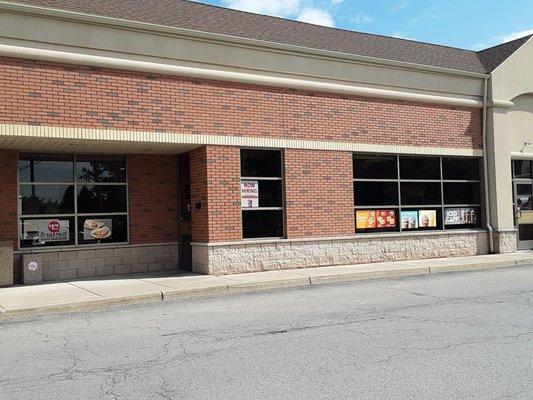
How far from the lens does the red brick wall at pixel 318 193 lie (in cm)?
1452

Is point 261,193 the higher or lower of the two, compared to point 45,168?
lower

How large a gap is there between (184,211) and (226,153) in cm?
202

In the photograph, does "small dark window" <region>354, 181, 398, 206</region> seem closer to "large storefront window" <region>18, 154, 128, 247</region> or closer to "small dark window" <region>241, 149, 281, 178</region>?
"small dark window" <region>241, 149, 281, 178</region>

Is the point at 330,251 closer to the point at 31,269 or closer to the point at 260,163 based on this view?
the point at 260,163

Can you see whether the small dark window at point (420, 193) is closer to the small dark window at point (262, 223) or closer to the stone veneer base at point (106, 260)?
the small dark window at point (262, 223)

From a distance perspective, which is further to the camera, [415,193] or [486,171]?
[486,171]

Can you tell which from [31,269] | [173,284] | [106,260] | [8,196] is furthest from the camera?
[106,260]

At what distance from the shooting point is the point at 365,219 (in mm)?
15836

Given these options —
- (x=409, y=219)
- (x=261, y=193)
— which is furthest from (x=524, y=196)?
(x=261, y=193)

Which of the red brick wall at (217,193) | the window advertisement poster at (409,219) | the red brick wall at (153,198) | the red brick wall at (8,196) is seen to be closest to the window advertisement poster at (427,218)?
the window advertisement poster at (409,219)

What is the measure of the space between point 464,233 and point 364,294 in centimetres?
771

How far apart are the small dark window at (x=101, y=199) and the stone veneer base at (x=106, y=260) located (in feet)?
3.14

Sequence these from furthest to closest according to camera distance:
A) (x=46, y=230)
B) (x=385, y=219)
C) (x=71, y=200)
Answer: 1. (x=385, y=219)
2. (x=71, y=200)
3. (x=46, y=230)

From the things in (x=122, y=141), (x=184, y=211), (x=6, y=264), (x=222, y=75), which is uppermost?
(x=222, y=75)
